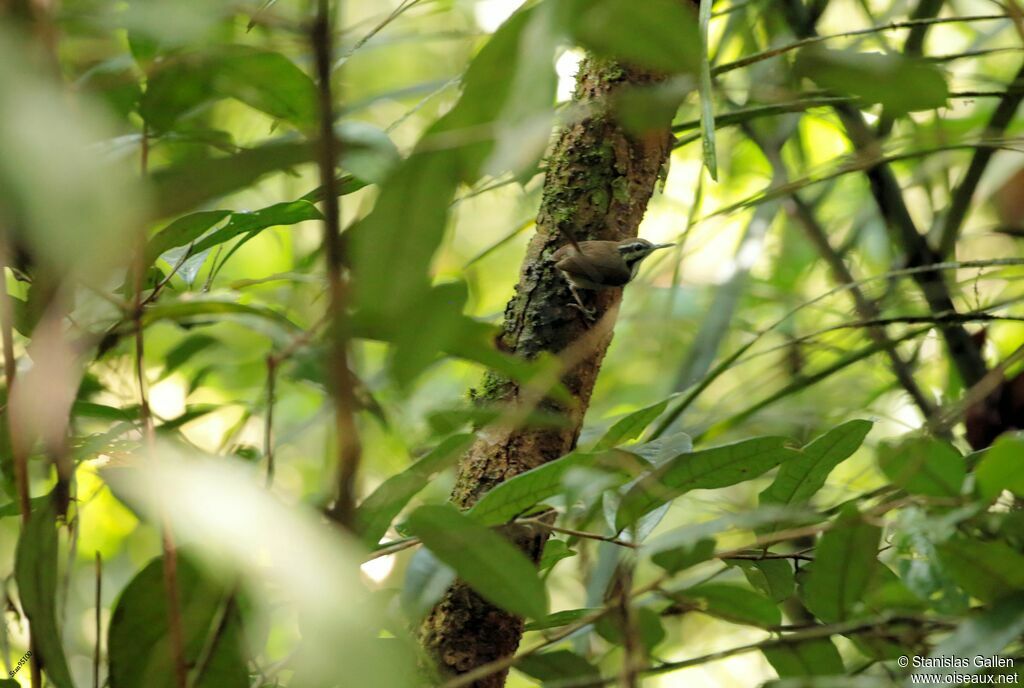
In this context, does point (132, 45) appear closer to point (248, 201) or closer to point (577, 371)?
point (577, 371)

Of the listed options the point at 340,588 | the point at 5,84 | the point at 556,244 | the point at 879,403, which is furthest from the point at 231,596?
the point at 879,403

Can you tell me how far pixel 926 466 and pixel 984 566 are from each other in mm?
68

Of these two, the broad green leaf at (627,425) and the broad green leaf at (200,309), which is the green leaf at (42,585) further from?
the broad green leaf at (627,425)

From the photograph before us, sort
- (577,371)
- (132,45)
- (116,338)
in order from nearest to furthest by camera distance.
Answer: (116,338)
(132,45)
(577,371)

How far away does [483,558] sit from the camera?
21.8 inches

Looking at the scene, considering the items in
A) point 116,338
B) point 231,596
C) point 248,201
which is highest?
point 248,201

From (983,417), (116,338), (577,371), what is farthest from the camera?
(983,417)

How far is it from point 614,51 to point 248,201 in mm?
1890

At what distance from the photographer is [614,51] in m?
0.49

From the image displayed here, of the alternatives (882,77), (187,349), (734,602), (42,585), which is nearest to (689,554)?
(734,602)

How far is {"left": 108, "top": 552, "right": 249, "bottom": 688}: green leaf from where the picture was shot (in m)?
0.58

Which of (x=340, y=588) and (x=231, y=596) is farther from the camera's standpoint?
(x=231, y=596)

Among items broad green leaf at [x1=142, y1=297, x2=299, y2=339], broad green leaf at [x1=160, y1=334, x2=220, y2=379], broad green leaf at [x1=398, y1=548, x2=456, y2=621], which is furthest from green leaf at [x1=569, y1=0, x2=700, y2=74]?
broad green leaf at [x1=160, y1=334, x2=220, y2=379]

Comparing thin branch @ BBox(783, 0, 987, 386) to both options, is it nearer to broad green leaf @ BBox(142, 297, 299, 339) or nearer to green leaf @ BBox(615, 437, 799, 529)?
green leaf @ BBox(615, 437, 799, 529)
